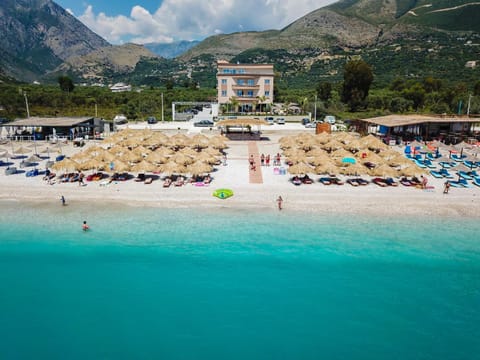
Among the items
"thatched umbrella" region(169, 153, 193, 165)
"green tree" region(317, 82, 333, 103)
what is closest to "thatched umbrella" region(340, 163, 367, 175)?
"thatched umbrella" region(169, 153, 193, 165)

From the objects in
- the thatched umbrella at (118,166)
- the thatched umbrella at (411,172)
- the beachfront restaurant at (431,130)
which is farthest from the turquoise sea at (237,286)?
the beachfront restaurant at (431,130)

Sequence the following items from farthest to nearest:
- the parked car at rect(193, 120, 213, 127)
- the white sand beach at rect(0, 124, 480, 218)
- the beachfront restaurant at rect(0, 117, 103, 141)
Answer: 1. the parked car at rect(193, 120, 213, 127)
2. the beachfront restaurant at rect(0, 117, 103, 141)
3. the white sand beach at rect(0, 124, 480, 218)

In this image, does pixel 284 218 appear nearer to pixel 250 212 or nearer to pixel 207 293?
pixel 250 212

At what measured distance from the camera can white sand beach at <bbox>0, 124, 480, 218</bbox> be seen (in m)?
23.1

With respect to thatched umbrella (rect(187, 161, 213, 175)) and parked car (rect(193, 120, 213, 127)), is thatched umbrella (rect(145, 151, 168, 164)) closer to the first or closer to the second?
thatched umbrella (rect(187, 161, 213, 175))

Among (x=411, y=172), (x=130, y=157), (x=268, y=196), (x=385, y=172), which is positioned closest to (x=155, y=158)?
(x=130, y=157)

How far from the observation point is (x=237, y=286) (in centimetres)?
1559

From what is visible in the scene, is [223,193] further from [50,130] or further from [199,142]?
[50,130]

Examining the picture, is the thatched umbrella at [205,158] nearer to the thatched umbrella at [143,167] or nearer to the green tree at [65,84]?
the thatched umbrella at [143,167]

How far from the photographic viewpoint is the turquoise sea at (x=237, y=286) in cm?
1269

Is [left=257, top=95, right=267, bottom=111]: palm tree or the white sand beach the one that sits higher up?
[left=257, top=95, right=267, bottom=111]: palm tree

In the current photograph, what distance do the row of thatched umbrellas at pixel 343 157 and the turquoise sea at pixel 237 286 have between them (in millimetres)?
5733

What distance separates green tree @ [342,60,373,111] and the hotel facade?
1600 centimetres

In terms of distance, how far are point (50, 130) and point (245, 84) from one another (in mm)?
38077
